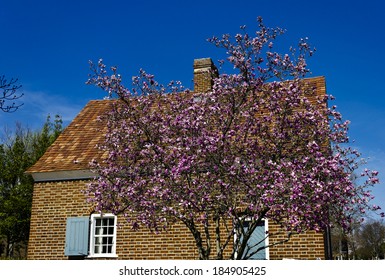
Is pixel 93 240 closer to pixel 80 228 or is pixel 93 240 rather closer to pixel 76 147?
pixel 80 228

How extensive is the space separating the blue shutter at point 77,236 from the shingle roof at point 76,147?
193cm

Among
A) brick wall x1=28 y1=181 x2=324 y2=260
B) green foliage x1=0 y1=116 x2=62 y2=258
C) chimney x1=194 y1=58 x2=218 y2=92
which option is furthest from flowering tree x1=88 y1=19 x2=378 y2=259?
green foliage x1=0 y1=116 x2=62 y2=258

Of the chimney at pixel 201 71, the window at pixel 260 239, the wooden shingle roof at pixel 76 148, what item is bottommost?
the window at pixel 260 239

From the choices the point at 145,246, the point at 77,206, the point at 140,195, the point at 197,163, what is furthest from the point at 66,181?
the point at 197,163

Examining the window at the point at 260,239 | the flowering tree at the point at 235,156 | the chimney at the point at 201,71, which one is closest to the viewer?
the flowering tree at the point at 235,156

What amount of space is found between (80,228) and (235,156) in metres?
8.18

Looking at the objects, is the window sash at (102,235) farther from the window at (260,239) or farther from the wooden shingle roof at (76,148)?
the window at (260,239)

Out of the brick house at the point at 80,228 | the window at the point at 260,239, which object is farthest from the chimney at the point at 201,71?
the window at the point at 260,239

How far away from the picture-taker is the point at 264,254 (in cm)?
1448

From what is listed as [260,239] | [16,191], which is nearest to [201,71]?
[260,239]

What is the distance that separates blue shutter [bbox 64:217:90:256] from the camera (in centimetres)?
1599

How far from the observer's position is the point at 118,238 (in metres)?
15.9

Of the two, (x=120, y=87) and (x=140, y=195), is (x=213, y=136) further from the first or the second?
(x=120, y=87)

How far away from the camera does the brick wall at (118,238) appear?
1413cm
